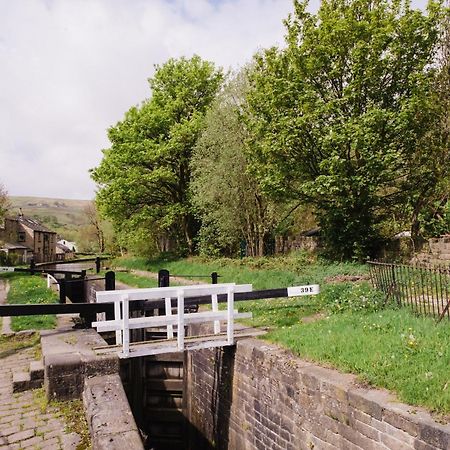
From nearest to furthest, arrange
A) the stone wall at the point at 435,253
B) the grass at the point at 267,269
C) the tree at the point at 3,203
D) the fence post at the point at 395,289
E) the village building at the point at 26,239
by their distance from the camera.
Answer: the fence post at the point at 395,289 < the grass at the point at 267,269 < the stone wall at the point at 435,253 < the tree at the point at 3,203 < the village building at the point at 26,239

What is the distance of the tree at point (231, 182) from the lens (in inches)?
822

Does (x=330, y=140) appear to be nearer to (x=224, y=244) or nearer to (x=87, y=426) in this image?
(x=224, y=244)

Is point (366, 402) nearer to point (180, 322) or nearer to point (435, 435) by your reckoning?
point (435, 435)

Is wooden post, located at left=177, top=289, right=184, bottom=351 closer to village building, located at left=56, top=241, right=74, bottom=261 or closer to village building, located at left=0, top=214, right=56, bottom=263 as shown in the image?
village building, located at left=0, top=214, right=56, bottom=263

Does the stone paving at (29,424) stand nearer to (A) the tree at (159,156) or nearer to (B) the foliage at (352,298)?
(B) the foliage at (352,298)

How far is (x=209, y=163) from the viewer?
22.0 m

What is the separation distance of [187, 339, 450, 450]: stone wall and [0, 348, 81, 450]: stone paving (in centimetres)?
314

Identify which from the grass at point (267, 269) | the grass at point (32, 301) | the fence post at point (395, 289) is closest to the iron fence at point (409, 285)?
A: the fence post at point (395, 289)

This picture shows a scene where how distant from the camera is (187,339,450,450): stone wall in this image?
4625 millimetres

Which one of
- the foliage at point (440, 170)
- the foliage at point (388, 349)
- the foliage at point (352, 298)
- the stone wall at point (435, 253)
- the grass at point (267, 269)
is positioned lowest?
the foliage at point (388, 349)

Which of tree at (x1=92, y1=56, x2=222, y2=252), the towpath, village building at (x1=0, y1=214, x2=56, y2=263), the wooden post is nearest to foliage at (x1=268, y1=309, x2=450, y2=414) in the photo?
the wooden post

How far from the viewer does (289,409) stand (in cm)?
640

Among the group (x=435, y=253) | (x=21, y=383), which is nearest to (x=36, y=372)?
(x=21, y=383)

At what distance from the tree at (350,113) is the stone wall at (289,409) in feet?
29.1
